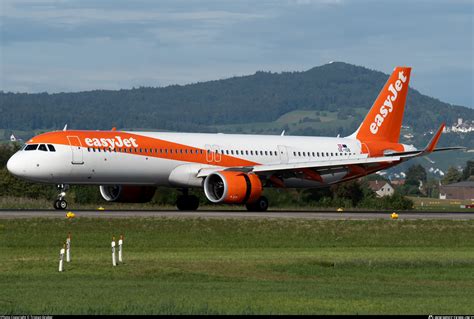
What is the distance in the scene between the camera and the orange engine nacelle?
60.9 meters

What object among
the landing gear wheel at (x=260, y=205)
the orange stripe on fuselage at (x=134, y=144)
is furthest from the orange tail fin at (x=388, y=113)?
the orange stripe on fuselage at (x=134, y=144)

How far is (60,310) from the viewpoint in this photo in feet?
80.3

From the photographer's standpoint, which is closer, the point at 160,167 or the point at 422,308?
the point at 422,308

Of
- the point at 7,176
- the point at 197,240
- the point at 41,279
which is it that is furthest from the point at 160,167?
the point at 41,279

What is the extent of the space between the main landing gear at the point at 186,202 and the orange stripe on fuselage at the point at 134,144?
2776 millimetres

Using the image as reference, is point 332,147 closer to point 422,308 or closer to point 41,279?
point 41,279

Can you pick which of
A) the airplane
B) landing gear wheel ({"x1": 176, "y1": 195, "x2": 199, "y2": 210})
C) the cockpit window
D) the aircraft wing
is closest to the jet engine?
the airplane

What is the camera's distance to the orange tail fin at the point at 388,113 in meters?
74.6

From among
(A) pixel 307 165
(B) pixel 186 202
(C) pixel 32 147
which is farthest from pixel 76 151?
(A) pixel 307 165

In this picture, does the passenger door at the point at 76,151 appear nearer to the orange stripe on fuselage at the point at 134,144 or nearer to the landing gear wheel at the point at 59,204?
the orange stripe on fuselage at the point at 134,144

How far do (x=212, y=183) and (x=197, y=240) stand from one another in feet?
A: 58.0

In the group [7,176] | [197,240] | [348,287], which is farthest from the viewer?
[7,176]

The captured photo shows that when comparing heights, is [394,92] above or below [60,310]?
above

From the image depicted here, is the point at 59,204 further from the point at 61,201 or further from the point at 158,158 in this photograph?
the point at 158,158
